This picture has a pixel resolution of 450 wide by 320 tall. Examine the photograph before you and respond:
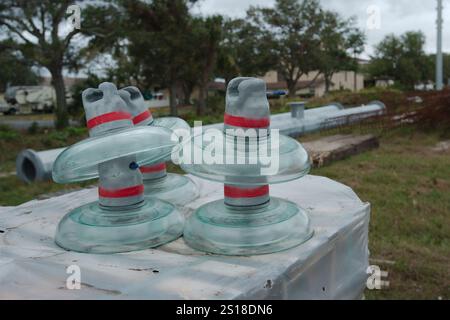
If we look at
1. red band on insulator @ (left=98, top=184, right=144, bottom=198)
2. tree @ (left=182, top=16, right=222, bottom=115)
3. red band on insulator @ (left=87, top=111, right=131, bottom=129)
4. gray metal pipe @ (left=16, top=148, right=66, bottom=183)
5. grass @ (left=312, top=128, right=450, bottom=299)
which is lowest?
grass @ (left=312, top=128, right=450, bottom=299)

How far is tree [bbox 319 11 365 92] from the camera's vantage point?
95.2ft

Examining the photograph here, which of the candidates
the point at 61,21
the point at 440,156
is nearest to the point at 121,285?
the point at 440,156

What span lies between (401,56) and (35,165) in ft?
121

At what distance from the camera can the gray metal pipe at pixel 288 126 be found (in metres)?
6.45

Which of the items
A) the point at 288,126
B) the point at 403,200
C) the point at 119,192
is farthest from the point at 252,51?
the point at 119,192

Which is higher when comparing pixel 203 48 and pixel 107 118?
pixel 203 48

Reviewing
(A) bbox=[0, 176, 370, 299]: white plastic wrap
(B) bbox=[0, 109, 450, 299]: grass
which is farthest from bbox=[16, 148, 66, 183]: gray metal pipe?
(A) bbox=[0, 176, 370, 299]: white plastic wrap

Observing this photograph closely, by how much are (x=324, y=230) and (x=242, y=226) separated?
0.42 m

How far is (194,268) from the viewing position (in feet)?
6.07

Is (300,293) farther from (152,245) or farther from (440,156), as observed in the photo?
(440,156)

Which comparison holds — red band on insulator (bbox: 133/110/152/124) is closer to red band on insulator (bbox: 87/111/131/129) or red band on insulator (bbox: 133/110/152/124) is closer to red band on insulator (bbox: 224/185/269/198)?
red band on insulator (bbox: 87/111/131/129)

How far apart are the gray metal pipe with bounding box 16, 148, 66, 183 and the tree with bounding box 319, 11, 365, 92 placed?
969 inches

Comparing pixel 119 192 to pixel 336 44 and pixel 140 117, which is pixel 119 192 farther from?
pixel 336 44

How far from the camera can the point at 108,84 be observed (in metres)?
2.48
